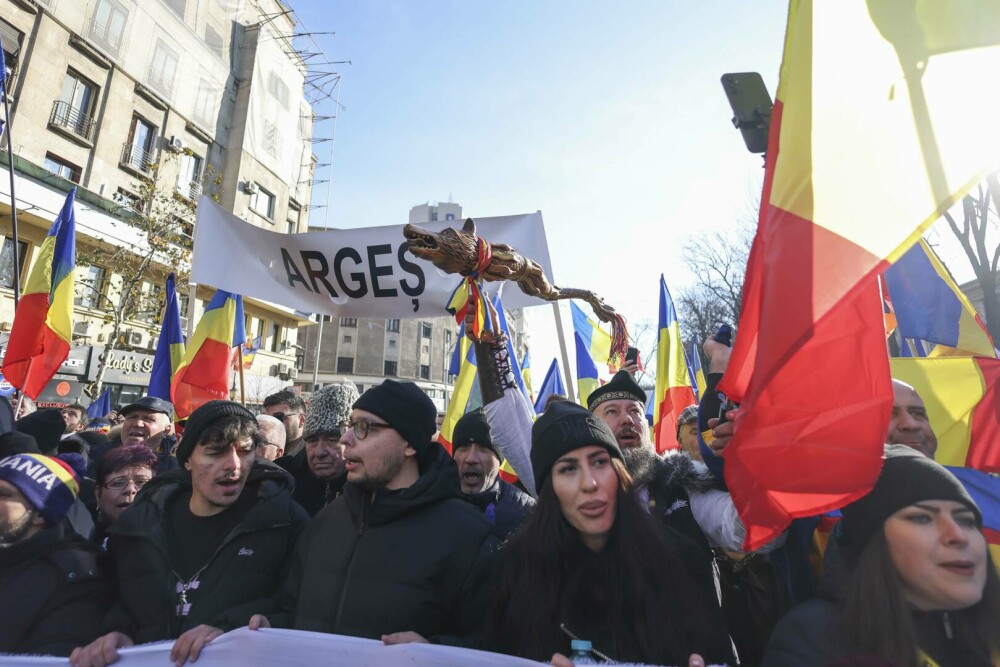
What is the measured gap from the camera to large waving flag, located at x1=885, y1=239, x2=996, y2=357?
308 centimetres

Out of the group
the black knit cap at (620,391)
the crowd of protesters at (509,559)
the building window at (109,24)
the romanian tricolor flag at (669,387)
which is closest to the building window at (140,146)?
the building window at (109,24)

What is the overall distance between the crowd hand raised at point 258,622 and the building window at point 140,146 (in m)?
23.0

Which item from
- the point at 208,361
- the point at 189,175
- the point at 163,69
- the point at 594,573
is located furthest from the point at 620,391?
the point at 163,69

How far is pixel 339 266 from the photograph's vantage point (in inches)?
149

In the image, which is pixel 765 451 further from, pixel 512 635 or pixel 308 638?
pixel 308 638

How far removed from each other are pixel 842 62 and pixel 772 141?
24 cm

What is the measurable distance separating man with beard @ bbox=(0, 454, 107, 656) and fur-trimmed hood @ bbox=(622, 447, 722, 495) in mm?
2092

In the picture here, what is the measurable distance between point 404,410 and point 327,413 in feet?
5.17

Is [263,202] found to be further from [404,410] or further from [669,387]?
[404,410]

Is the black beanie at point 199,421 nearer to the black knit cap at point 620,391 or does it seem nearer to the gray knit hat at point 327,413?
the gray knit hat at point 327,413

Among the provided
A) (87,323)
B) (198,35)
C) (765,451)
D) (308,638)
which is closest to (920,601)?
(765,451)

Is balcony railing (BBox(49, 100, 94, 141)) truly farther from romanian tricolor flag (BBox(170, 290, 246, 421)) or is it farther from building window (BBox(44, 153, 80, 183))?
romanian tricolor flag (BBox(170, 290, 246, 421))

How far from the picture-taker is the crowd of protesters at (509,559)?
139cm

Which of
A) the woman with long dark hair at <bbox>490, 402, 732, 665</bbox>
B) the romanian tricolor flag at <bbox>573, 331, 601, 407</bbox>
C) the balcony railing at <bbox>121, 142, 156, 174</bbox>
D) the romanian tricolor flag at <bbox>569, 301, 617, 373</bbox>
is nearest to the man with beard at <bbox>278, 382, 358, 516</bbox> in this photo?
the woman with long dark hair at <bbox>490, 402, 732, 665</bbox>
